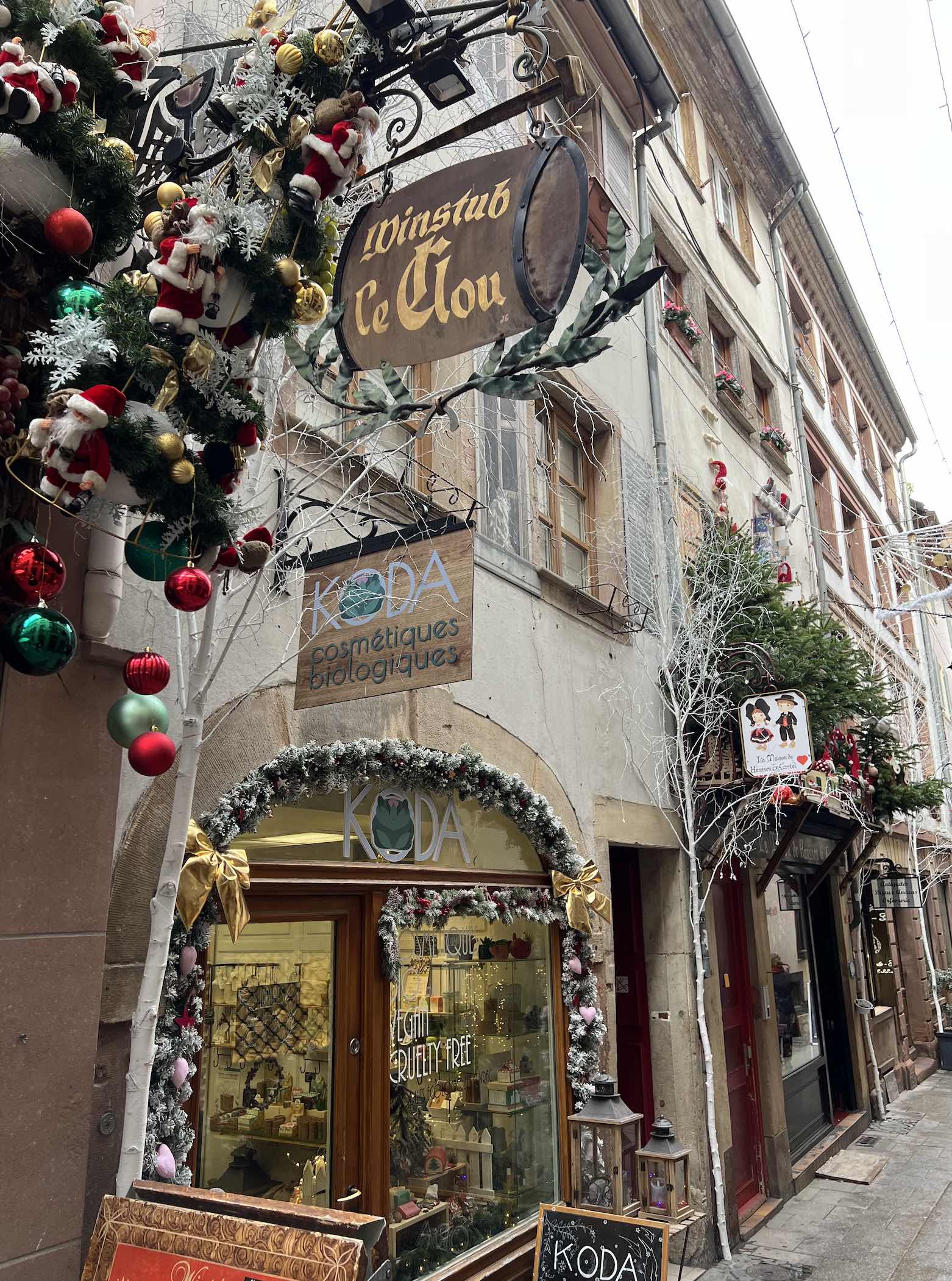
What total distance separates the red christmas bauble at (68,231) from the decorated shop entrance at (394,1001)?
2098mm

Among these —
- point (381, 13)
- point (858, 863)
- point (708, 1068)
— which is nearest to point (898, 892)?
point (858, 863)

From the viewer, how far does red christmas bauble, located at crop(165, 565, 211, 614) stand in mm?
2725

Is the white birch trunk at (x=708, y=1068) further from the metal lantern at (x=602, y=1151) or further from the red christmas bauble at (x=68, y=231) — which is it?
the red christmas bauble at (x=68, y=231)

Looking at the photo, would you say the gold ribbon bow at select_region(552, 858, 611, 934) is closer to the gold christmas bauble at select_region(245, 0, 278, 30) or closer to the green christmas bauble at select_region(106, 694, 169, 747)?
the green christmas bauble at select_region(106, 694, 169, 747)

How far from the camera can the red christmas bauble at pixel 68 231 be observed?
274 cm

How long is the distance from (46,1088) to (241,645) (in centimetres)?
182

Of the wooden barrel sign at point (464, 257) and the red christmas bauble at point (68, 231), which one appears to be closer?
the red christmas bauble at point (68, 231)

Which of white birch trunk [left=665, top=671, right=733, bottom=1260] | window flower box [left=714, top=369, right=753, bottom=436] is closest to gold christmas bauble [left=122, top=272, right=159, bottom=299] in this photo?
white birch trunk [left=665, top=671, right=733, bottom=1260]

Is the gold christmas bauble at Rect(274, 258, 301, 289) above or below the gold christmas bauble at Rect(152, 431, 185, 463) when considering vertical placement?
above

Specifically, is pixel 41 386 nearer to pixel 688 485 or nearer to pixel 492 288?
pixel 492 288

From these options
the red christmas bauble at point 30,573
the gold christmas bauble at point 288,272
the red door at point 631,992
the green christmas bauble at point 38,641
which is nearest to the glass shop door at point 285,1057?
the green christmas bauble at point 38,641

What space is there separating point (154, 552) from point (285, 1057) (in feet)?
8.44

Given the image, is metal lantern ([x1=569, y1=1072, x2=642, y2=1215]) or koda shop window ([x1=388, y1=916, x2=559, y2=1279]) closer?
metal lantern ([x1=569, y1=1072, x2=642, y2=1215])

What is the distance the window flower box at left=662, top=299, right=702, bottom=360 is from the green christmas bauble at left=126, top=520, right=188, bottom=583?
838 cm
